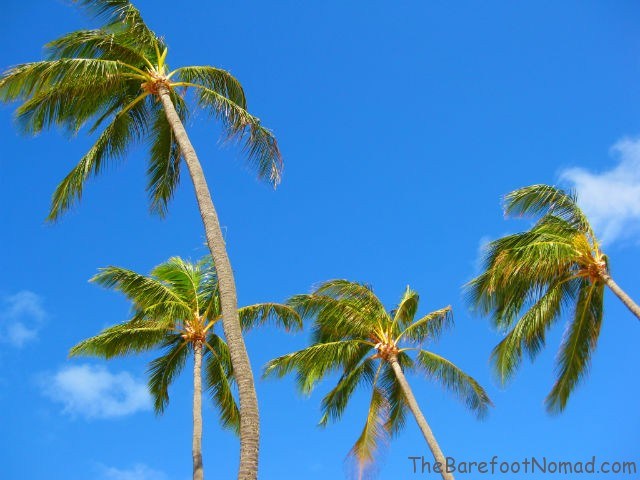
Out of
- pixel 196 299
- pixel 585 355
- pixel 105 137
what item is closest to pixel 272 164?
pixel 105 137

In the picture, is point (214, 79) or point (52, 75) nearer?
point (52, 75)

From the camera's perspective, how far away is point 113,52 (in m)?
13.6

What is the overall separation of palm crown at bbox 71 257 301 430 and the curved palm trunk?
5.85 metres

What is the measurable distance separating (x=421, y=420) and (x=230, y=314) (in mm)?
9497

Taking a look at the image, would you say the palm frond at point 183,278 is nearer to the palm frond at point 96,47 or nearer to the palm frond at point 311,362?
the palm frond at point 311,362

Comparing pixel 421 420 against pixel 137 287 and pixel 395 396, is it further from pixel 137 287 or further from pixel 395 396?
pixel 137 287

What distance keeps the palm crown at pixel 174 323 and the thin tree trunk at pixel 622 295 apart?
8.37 meters

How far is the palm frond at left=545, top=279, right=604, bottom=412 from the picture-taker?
55.7 ft

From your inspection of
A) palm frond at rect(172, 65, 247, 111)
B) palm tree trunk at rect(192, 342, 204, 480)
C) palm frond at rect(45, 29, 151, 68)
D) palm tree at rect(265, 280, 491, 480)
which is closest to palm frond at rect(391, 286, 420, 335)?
palm tree at rect(265, 280, 491, 480)

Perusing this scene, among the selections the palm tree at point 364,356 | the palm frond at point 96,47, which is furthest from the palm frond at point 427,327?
the palm frond at point 96,47

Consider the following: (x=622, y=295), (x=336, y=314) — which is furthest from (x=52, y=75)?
(x=622, y=295)

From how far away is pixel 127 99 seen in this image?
14469 millimetres

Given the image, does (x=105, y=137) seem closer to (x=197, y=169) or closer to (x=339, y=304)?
(x=197, y=169)

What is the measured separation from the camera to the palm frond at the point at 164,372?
18.9m
